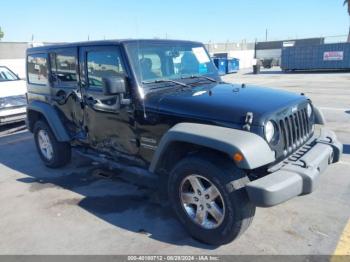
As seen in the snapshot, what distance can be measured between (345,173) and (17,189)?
473cm

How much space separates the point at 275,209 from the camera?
4121mm

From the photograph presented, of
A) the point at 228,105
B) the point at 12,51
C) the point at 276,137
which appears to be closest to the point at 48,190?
the point at 228,105

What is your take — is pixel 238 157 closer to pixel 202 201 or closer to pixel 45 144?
pixel 202 201

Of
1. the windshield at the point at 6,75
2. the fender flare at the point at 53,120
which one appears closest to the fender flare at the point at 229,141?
the fender flare at the point at 53,120

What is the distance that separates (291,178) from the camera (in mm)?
3033

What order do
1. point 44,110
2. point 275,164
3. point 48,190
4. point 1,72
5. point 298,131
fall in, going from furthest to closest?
point 1,72 < point 44,110 < point 48,190 < point 298,131 < point 275,164

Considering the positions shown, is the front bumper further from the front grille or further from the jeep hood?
the jeep hood

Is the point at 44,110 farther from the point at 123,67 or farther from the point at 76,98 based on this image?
the point at 123,67

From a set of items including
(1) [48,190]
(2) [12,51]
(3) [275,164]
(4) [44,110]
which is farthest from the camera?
(2) [12,51]

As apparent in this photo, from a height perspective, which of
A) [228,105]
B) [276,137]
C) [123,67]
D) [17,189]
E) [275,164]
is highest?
[123,67]

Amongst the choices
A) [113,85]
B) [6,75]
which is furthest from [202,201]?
[6,75]

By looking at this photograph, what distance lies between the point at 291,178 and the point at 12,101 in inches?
319

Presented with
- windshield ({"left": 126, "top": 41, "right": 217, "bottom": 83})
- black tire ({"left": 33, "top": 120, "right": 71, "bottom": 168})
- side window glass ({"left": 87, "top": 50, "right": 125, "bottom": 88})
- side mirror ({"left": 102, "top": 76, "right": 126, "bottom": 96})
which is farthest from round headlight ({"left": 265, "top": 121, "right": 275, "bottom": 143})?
black tire ({"left": 33, "top": 120, "right": 71, "bottom": 168})

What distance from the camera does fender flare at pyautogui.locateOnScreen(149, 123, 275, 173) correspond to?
296 cm
